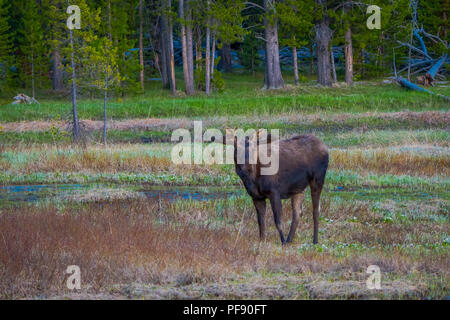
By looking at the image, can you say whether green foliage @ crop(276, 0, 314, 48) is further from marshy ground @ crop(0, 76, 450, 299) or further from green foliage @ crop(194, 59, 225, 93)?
marshy ground @ crop(0, 76, 450, 299)

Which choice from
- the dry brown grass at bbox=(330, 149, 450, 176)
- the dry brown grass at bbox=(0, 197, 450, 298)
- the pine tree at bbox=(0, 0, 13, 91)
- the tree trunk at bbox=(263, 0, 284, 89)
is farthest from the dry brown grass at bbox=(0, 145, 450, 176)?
the pine tree at bbox=(0, 0, 13, 91)

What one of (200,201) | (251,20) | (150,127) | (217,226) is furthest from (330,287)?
(251,20)

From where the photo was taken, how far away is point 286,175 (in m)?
10.4

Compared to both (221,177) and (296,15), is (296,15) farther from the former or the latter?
(221,177)

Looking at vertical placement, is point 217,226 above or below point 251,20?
below

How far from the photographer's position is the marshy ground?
818 cm

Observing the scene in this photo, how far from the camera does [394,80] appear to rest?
40188 mm

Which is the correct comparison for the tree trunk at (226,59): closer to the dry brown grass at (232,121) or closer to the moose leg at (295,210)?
the dry brown grass at (232,121)

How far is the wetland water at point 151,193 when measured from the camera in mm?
15648

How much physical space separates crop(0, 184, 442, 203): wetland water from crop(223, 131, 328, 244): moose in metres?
4.89

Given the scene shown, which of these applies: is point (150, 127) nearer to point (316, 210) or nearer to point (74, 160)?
point (74, 160)

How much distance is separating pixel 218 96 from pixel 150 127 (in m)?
8.10

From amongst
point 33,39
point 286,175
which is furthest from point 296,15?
point 286,175

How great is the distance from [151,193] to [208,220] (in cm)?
396
